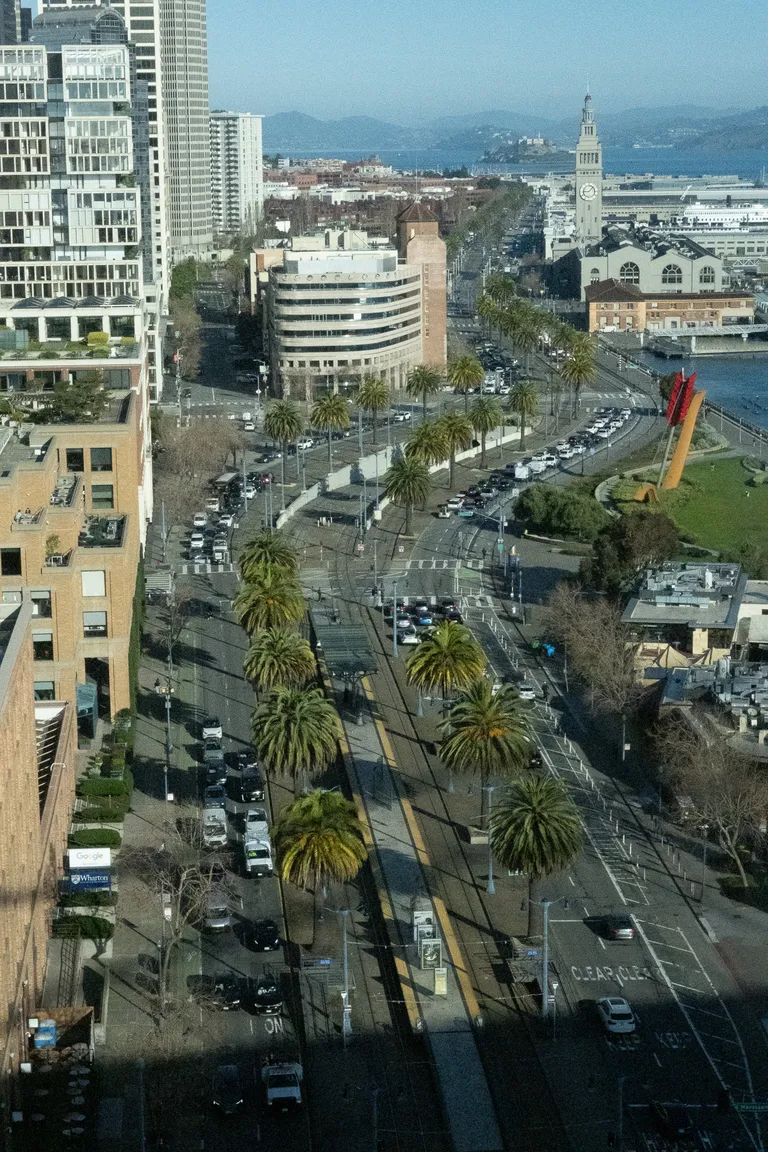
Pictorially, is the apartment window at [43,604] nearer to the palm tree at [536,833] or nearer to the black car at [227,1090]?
the palm tree at [536,833]

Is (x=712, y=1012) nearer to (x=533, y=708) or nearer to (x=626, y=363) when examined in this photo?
(x=533, y=708)

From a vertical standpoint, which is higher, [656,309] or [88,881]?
[656,309]

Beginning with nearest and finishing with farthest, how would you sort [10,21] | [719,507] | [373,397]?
[719,507] < [373,397] < [10,21]

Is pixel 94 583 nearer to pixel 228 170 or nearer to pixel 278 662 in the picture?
pixel 278 662

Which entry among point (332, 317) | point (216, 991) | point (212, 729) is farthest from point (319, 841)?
point (332, 317)

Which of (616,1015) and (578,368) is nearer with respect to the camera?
(616,1015)

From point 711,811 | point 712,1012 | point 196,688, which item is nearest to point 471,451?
point 196,688

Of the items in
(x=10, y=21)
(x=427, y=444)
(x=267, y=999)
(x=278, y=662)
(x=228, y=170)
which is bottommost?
(x=267, y=999)
